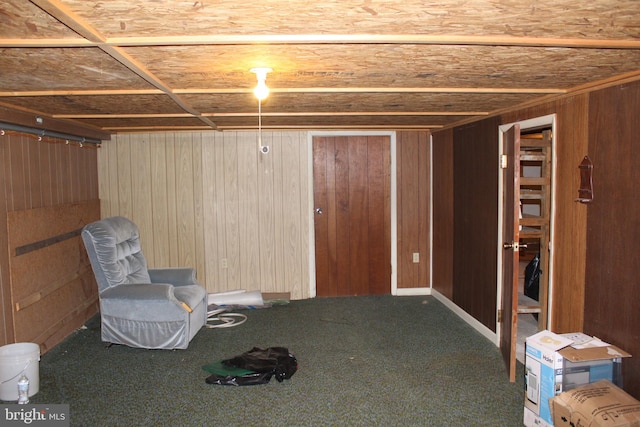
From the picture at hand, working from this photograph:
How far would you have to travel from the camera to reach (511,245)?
3.13 metres

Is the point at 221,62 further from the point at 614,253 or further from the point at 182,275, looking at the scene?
the point at 182,275

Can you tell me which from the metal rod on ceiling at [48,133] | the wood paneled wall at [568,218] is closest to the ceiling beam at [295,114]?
the metal rod on ceiling at [48,133]

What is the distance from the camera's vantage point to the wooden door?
5336 millimetres

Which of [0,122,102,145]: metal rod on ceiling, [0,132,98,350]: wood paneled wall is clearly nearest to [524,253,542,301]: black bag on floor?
[0,132,98,350]: wood paneled wall

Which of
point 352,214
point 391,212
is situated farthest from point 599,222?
point 352,214

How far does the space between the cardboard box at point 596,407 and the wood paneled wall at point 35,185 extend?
346 centimetres

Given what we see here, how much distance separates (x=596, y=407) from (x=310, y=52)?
6.79 ft

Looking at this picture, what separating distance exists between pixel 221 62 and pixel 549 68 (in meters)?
1.58

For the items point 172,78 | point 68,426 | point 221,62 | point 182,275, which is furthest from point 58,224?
point 221,62

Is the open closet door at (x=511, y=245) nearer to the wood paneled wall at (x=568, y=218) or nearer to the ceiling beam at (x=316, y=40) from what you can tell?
Answer: the wood paneled wall at (x=568, y=218)

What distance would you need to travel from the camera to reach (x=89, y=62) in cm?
212

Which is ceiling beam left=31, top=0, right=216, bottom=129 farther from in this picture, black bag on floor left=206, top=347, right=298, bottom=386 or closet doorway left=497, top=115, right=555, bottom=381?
closet doorway left=497, top=115, right=555, bottom=381

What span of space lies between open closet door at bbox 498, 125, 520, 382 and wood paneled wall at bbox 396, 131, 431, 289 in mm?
1953

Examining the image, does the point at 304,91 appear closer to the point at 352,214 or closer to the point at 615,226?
the point at 615,226
